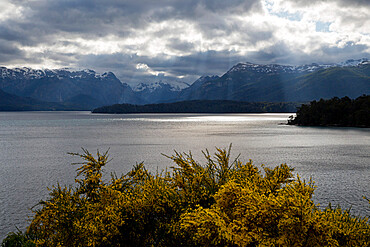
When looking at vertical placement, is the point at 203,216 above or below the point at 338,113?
below

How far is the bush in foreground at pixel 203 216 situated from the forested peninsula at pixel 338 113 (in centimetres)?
16034

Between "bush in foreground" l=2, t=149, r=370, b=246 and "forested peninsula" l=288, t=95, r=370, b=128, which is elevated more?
"forested peninsula" l=288, t=95, r=370, b=128

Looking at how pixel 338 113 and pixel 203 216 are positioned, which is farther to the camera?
pixel 338 113

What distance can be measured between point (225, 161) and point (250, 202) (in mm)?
5668

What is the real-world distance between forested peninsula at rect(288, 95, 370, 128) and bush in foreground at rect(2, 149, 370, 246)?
16034 cm

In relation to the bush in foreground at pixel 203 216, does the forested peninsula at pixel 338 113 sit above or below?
above

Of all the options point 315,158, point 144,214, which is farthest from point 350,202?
point 315,158

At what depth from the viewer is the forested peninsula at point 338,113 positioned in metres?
153

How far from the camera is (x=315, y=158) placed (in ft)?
241

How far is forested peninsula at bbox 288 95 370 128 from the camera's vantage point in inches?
6038

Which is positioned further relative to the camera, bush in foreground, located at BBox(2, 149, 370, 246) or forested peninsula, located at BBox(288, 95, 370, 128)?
forested peninsula, located at BBox(288, 95, 370, 128)

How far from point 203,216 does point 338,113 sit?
178 metres

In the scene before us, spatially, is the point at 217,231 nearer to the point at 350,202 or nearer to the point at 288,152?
the point at 350,202

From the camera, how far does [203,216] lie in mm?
9688
